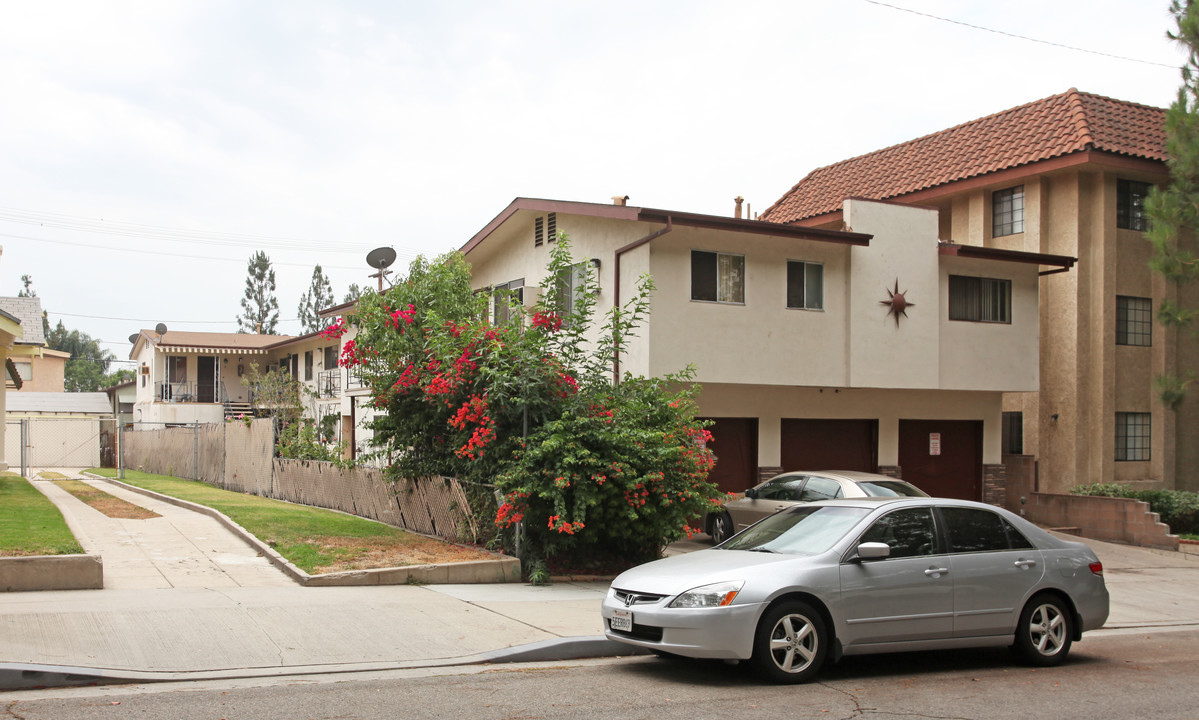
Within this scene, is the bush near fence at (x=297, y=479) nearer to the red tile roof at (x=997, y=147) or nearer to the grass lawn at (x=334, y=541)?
the grass lawn at (x=334, y=541)

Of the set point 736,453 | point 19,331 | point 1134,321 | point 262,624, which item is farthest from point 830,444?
point 19,331

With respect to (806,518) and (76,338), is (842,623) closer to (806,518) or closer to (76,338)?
(806,518)

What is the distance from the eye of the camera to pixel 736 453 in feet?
65.8

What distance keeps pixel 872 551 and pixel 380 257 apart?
1504cm

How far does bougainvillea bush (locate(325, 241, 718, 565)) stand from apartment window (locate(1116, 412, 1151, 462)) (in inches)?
530

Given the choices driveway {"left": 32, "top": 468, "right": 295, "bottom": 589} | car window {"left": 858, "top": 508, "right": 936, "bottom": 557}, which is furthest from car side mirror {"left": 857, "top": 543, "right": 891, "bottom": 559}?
driveway {"left": 32, "top": 468, "right": 295, "bottom": 589}

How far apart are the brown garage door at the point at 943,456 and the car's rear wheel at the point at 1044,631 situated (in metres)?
13.2

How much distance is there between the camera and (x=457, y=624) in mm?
9406

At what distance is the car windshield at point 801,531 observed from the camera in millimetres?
8367

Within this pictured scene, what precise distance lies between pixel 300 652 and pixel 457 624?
170 centimetres

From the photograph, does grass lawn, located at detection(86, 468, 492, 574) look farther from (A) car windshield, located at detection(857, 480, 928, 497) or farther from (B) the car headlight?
(A) car windshield, located at detection(857, 480, 928, 497)

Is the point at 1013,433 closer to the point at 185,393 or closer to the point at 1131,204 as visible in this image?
the point at 1131,204

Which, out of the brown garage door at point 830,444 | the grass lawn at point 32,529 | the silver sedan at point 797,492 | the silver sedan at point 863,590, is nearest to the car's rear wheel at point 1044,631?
the silver sedan at point 863,590

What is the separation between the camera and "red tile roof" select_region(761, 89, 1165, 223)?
21953mm
